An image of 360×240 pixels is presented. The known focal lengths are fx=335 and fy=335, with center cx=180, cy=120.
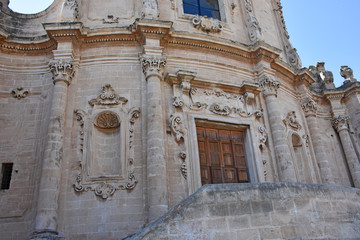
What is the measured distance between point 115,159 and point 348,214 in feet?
19.5

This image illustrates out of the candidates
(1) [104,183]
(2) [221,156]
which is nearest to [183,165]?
(2) [221,156]

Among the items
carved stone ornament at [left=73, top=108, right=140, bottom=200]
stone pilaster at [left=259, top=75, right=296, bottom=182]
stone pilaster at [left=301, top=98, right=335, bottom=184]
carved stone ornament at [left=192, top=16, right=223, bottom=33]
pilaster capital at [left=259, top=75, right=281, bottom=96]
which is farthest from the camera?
stone pilaster at [left=301, top=98, right=335, bottom=184]

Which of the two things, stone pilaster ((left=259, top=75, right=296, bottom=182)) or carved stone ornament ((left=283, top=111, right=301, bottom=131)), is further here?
carved stone ornament ((left=283, top=111, right=301, bottom=131))

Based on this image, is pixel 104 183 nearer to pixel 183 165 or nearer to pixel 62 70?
pixel 183 165

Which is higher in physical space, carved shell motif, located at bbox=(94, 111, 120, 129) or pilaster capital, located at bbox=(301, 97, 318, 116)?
pilaster capital, located at bbox=(301, 97, 318, 116)

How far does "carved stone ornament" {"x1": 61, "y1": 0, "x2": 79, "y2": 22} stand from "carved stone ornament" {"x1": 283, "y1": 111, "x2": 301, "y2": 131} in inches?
316

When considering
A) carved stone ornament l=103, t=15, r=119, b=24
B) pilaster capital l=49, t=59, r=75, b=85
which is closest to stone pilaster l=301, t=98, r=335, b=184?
carved stone ornament l=103, t=15, r=119, b=24

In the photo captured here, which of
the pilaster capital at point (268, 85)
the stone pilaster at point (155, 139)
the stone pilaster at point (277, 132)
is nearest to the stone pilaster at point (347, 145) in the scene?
the stone pilaster at point (277, 132)

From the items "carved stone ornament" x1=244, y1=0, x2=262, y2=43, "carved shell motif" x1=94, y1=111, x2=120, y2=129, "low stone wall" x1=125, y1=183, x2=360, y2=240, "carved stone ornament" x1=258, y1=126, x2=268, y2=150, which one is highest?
"carved stone ornament" x1=244, y1=0, x2=262, y2=43

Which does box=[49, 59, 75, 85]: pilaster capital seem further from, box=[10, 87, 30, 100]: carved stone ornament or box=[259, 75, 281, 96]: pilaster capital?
box=[259, 75, 281, 96]: pilaster capital

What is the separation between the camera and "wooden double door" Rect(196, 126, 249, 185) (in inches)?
394

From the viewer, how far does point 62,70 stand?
993 centimetres

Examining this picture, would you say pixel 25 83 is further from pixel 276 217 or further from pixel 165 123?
pixel 276 217

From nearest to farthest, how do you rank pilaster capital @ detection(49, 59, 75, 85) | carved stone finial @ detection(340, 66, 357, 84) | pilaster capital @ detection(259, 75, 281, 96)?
pilaster capital @ detection(49, 59, 75, 85), pilaster capital @ detection(259, 75, 281, 96), carved stone finial @ detection(340, 66, 357, 84)
